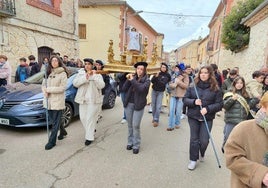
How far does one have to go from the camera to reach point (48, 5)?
11.0 m

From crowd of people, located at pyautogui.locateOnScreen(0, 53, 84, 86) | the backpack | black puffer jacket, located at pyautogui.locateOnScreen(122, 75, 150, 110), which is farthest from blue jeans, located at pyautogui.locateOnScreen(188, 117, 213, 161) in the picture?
the backpack

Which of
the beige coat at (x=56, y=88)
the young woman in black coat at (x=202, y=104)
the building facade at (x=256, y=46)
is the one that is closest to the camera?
the young woman in black coat at (x=202, y=104)

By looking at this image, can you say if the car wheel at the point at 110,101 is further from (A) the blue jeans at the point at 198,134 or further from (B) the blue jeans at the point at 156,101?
(A) the blue jeans at the point at 198,134

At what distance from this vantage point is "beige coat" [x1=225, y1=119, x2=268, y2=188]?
143 centimetres

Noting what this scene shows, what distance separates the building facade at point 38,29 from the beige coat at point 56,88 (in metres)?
5.79

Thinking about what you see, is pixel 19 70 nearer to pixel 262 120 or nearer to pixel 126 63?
pixel 126 63

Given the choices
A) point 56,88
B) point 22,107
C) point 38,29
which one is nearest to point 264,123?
point 56,88

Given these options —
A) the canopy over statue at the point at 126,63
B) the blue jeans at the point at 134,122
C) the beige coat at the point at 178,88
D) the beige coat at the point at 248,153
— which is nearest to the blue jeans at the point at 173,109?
the beige coat at the point at 178,88

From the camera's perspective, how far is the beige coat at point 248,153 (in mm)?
1427

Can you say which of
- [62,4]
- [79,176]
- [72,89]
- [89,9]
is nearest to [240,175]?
[79,176]

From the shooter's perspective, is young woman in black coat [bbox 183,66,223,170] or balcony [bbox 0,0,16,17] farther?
balcony [bbox 0,0,16,17]

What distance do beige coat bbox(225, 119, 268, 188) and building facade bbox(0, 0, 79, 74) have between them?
367 inches

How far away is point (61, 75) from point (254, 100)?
361 centimetres

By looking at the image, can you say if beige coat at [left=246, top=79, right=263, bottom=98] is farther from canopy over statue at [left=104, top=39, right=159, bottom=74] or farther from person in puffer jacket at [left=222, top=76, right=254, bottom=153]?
canopy over statue at [left=104, top=39, right=159, bottom=74]
